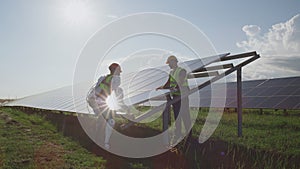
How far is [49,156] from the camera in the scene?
5348 mm

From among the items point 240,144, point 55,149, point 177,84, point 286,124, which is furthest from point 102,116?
point 286,124

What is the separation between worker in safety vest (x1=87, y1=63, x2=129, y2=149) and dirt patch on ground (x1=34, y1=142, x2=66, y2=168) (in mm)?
1072

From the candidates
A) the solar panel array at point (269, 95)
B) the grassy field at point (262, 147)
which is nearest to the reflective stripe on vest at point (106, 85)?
the grassy field at point (262, 147)

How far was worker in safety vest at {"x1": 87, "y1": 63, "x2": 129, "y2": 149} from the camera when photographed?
5531 mm

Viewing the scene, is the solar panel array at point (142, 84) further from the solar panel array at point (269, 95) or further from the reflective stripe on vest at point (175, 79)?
the solar panel array at point (269, 95)

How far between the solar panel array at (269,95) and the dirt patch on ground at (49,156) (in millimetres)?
6442

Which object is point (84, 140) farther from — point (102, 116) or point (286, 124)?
point (286, 124)

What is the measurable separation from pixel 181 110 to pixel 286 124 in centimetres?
519

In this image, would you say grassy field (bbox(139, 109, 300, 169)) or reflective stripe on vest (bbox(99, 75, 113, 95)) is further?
reflective stripe on vest (bbox(99, 75, 113, 95))

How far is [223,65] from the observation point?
7.11 m

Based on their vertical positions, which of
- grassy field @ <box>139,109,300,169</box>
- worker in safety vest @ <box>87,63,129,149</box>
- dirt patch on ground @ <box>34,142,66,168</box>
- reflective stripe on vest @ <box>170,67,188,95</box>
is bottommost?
dirt patch on ground @ <box>34,142,66,168</box>

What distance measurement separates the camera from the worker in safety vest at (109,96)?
5531 millimetres

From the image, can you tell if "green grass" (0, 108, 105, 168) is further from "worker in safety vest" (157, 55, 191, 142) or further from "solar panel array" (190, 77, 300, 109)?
"solar panel array" (190, 77, 300, 109)

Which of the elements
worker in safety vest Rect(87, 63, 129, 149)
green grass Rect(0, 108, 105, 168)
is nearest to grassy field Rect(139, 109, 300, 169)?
worker in safety vest Rect(87, 63, 129, 149)
